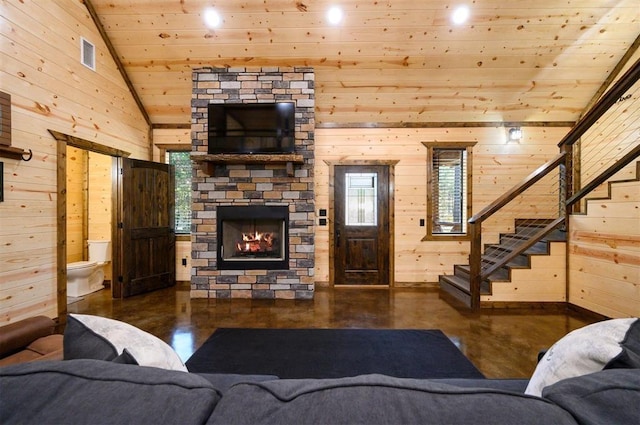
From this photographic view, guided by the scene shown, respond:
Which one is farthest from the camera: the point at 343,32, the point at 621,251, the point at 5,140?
the point at 343,32

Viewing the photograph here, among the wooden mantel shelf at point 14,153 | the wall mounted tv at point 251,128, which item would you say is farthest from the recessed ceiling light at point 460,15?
the wooden mantel shelf at point 14,153

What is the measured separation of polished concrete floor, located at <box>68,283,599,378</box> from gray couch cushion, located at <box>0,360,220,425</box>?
2044mm

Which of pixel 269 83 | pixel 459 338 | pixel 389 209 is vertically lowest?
pixel 459 338

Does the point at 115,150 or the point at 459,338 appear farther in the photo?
the point at 115,150

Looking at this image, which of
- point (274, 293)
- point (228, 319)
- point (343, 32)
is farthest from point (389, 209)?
point (228, 319)

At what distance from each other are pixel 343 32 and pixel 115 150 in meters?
3.57

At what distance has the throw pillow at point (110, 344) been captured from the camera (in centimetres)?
86

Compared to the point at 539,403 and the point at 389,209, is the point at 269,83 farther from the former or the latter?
the point at 539,403

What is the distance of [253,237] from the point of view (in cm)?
412

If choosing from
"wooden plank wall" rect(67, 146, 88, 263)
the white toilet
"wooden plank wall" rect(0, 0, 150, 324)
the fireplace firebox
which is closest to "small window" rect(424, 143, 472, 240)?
the fireplace firebox

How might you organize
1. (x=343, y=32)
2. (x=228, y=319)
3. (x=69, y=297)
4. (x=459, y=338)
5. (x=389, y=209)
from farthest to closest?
(x=389, y=209) < (x=69, y=297) < (x=343, y=32) < (x=228, y=319) < (x=459, y=338)

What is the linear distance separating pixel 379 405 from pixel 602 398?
1.53ft

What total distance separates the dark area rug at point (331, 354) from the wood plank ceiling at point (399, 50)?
3.32 meters

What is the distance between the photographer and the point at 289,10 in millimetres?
3295
